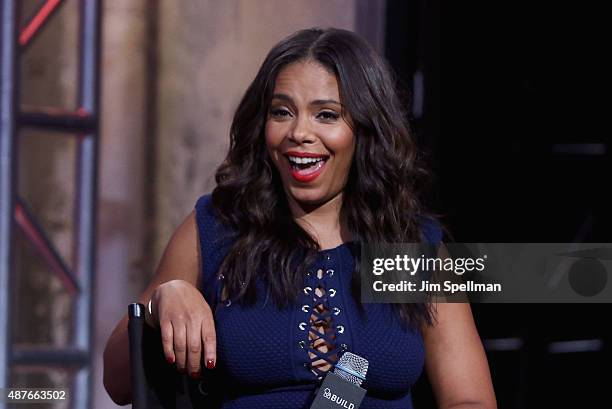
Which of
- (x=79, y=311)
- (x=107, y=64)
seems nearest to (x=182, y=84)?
(x=107, y=64)

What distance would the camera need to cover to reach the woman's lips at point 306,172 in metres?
1.81

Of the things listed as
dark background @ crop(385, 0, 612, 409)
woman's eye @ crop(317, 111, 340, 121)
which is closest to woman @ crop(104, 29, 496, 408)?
woman's eye @ crop(317, 111, 340, 121)

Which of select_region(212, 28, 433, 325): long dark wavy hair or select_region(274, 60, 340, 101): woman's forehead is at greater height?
select_region(274, 60, 340, 101): woman's forehead

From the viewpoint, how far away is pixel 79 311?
115 inches

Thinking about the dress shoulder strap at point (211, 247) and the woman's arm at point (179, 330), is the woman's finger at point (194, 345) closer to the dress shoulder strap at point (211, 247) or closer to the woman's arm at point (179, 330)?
the woman's arm at point (179, 330)

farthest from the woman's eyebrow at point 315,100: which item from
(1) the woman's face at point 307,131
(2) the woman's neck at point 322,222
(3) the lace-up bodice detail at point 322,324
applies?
(3) the lace-up bodice detail at point 322,324

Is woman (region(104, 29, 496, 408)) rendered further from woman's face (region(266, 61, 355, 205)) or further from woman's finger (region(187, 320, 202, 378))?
woman's finger (region(187, 320, 202, 378))

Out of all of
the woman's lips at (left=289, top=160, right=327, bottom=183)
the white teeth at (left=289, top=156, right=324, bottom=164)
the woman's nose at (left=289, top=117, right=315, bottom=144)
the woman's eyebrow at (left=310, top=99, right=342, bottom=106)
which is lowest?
the woman's lips at (left=289, top=160, right=327, bottom=183)

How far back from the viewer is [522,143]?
3.45m

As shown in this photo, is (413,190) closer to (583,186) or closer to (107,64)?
(107,64)

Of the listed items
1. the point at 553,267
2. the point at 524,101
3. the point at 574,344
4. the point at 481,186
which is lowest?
the point at 574,344

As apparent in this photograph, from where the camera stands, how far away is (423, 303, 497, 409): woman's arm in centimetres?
180

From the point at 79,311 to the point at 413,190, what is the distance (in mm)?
1289

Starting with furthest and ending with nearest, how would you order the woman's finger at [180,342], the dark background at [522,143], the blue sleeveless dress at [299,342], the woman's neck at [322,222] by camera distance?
1. the dark background at [522,143]
2. the woman's neck at [322,222]
3. the blue sleeveless dress at [299,342]
4. the woman's finger at [180,342]
